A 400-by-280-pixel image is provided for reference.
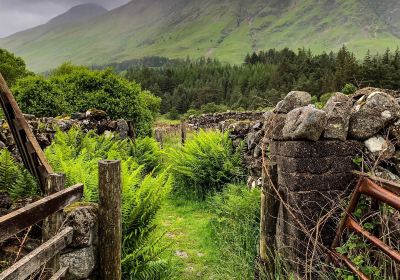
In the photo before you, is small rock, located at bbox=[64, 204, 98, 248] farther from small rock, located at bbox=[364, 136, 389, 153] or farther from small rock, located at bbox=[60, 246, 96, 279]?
small rock, located at bbox=[364, 136, 389, 153]

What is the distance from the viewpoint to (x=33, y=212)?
95.0 inches

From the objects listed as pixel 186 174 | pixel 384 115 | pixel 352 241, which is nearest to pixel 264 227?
pixel 352 241

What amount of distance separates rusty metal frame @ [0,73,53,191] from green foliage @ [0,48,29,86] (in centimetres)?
4101

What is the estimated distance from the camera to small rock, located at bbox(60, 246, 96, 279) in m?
3.26

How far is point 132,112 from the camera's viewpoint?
47.7ft

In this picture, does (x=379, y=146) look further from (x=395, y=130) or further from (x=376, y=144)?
(x=395, y=130)

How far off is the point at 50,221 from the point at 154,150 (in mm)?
8203

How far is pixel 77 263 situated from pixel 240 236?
2.50 m

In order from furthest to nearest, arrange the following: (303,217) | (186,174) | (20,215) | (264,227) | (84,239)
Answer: (186,174) < (264,227) < (303,217) < (84,239) < (20,215)

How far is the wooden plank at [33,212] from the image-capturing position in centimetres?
210

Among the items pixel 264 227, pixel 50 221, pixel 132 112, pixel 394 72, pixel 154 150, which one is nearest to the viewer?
pixel 50 221

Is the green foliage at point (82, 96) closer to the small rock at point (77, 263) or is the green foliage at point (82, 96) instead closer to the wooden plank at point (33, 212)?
the small rock at point (77, 263)

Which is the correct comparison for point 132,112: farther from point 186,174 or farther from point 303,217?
point 303,217

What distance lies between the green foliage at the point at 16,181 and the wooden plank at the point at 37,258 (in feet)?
4.33
